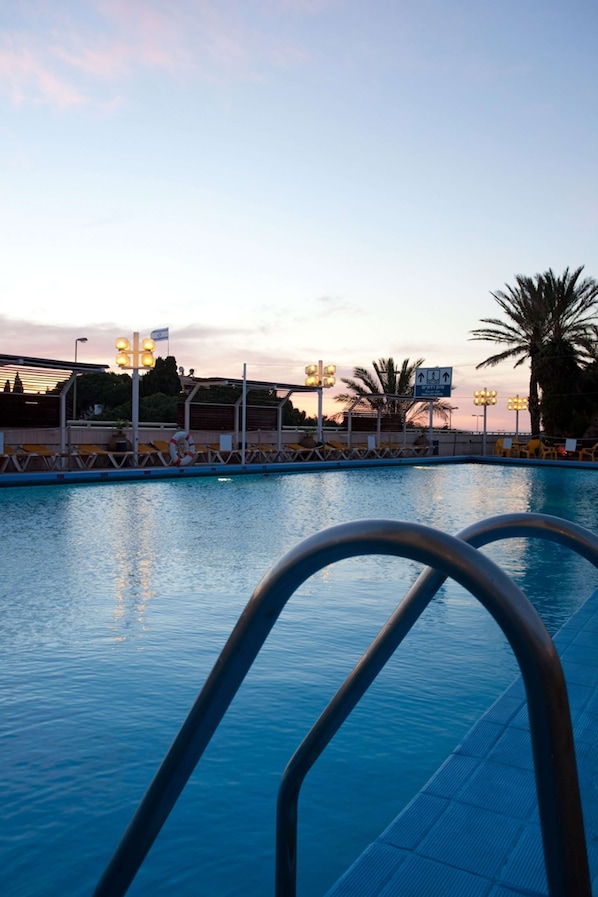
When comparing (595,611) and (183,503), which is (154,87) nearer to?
(183,503)

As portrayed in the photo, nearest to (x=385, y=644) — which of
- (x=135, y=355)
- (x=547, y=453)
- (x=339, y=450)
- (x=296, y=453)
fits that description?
(x=135, y=355)

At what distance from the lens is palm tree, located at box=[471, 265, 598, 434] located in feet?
97.8

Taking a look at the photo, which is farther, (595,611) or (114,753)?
(595,611)

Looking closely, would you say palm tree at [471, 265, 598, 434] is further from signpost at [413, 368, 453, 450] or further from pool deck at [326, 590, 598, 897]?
pool deck at [326, 590, 598, 897]

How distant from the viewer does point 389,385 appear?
3712 centimetres

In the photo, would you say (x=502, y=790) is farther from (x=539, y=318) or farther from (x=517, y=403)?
(x=517, y=403)

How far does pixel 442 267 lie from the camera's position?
78.7ft

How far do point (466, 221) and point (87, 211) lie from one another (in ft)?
32.7

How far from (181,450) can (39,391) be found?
4.10 meters

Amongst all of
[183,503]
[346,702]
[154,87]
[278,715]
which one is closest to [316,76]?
[154,87]

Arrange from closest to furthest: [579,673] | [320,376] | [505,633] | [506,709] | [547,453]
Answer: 1. [505,633]
2. [506,709]
3. [579,673]
4. [320,376]
5. [547,453]

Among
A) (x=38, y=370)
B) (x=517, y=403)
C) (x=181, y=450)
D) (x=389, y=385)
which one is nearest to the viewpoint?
(x=38, y=370)

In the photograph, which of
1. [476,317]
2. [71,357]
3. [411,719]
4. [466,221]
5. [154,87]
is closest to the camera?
[411,719]

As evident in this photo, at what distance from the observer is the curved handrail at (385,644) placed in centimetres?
181
